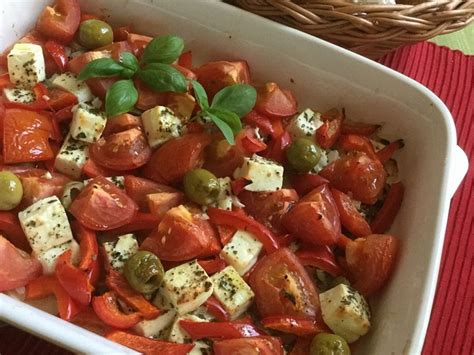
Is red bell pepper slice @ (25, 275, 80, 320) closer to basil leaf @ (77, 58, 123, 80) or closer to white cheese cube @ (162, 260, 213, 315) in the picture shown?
white cheese cube @ (162, 260, 213, 315)

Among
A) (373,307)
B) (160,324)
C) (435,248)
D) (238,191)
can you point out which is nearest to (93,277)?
(160,324)

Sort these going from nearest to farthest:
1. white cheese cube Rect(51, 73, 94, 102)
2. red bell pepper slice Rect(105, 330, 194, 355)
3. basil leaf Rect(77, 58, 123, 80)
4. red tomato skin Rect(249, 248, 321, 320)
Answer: red bell pepper slice Rect(105, 330, 194, 355), red tomato skin Rect(249, 248, 321, 320), basil leaf Rect(77, 58, 123, 80), white cheese cube Rect(51, 73, 94, 102)

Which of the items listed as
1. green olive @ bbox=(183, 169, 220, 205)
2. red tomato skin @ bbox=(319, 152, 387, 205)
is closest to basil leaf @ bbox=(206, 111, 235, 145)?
green olive @ bbox=(183, 169, 220, 205)

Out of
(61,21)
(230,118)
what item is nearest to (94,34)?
(61,21)

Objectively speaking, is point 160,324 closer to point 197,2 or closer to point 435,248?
point 435,248

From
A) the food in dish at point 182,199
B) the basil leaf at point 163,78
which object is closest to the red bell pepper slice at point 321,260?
the food in dish at point 182,199

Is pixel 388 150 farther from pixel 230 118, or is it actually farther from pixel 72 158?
pixel 72 158
